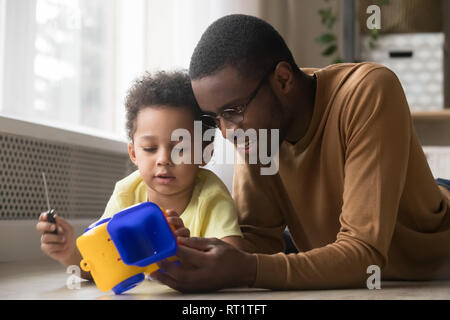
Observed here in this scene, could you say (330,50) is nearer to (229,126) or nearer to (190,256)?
(229,126)

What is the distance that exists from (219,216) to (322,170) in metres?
0.25

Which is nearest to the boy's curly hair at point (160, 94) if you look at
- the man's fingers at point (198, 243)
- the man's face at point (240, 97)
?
the man's face at point (240, 97)

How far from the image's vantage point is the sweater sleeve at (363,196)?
38.1 inches

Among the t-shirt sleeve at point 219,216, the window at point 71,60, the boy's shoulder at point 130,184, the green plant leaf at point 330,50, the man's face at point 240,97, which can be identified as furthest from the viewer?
the green plant leaf at point 330,50

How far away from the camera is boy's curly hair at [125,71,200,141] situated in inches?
51.8

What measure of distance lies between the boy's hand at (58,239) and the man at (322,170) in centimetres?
28

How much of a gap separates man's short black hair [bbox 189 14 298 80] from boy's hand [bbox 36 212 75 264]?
0.38 m

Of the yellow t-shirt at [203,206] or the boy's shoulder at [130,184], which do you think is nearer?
the yellow t-shirt at [203,206]

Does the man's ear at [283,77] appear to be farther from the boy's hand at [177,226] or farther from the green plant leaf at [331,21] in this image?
the green plant leaf at [331,21]

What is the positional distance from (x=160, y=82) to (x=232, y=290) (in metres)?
0.55

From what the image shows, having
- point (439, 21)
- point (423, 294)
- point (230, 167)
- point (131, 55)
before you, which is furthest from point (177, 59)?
point (423, 294)

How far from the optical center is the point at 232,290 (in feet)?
3.40

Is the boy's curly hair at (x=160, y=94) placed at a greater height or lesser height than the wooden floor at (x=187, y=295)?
greater
